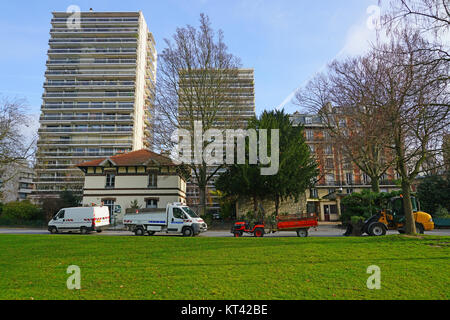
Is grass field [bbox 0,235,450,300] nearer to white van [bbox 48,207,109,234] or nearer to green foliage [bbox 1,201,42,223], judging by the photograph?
white van [bbox 48,207,109,234]

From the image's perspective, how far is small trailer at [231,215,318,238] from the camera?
17.8 meters

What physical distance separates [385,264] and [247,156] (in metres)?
20.4

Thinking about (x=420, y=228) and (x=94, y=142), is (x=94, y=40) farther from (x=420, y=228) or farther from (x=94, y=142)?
(x=420, y=228)

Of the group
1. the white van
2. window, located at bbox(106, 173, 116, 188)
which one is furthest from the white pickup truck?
window, located at bbox(106, 173, 116, 188)

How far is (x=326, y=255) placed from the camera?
906 centimetres

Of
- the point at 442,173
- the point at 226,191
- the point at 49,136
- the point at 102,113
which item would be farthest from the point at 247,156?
the point at 49,136

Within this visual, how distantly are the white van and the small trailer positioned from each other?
11176mm

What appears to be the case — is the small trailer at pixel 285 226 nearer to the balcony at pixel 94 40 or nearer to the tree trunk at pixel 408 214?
the tree trunk at pixel 408 214

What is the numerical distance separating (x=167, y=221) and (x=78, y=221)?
7.74 meters

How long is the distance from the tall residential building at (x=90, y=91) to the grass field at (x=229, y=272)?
56938 mm

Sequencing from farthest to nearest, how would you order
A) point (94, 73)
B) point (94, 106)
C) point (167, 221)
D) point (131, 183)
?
point (94, 73) → point (94, 106) → point (131, 183) → point (167, 221)

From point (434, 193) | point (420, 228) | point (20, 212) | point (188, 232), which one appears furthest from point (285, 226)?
point (20, 212)

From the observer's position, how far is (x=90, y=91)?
66.6m
